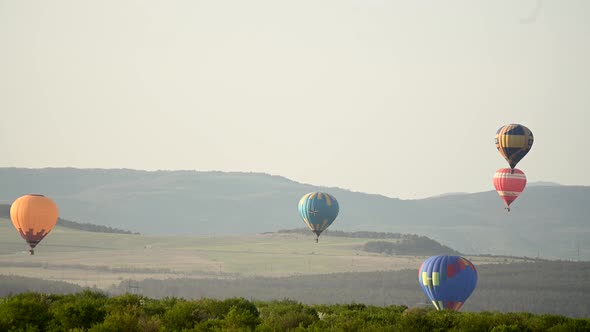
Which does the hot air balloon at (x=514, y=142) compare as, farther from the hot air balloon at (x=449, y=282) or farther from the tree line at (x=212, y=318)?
the tree line at (x=212, y=318)

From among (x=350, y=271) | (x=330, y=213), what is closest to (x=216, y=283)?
(x=350, y=271)

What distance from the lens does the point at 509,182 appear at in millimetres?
86875

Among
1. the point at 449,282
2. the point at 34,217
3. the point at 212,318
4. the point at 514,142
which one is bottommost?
the point at 212,318

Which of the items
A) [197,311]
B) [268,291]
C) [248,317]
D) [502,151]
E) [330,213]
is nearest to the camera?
[248,317]

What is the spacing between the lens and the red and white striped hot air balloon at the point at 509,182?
285 feet

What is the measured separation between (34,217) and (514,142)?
38367mm

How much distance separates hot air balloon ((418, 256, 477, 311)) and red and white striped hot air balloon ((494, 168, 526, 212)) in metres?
16.8

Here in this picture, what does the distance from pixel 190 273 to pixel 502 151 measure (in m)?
80.0

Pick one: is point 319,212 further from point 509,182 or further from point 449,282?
point 449,282

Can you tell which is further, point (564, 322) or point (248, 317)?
point (564, 322)

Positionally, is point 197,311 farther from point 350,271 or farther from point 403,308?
point 350,271

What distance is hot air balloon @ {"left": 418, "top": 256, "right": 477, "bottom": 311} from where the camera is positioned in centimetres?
7062

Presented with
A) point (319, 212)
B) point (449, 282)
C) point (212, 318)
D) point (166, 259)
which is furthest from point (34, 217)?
point (166, 259)

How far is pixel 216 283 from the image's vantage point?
142875mm
